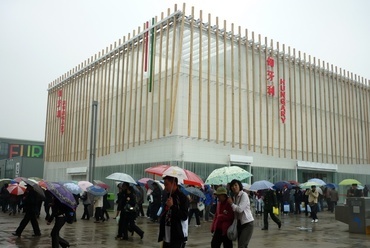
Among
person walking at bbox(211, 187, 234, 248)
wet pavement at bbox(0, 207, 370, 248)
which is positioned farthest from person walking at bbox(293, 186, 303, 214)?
person walking at bbox(211, 187, 234, 248)

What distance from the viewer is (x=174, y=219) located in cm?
623

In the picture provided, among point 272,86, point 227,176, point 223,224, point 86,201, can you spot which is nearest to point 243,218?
point 223,224

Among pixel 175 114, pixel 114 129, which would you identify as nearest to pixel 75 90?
pixel 114 129

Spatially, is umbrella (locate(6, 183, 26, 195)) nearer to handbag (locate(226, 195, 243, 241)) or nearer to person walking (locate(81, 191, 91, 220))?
person walking (locate(81, 191, 91, 220))

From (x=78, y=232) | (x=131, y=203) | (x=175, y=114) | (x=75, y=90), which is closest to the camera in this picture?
(x=131, y=203)

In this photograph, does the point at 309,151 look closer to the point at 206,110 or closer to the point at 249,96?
the point at 249,96

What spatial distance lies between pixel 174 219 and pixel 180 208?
0.20m

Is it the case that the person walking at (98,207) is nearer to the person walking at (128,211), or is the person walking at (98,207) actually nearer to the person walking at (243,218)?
the person walking at (128,211)

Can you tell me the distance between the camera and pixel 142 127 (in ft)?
91.5

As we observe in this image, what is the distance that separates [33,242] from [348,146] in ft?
101

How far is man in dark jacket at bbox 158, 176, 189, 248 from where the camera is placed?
6.19 m

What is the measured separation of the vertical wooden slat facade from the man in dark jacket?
1843cm

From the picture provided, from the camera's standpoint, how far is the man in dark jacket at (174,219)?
20.3 feet

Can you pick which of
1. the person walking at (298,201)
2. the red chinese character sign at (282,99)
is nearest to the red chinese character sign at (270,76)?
the red chinese character sign at (282,99)
